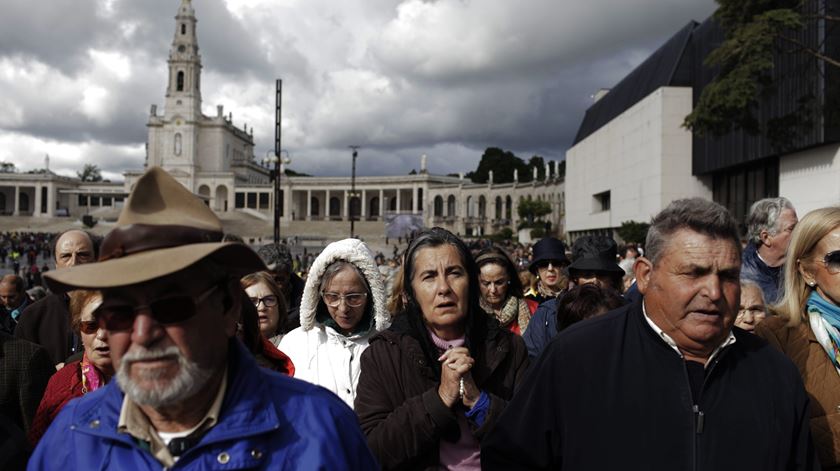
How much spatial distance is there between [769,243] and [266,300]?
374 centimetres

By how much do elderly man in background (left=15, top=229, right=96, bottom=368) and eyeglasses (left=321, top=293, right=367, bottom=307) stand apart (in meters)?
2.66

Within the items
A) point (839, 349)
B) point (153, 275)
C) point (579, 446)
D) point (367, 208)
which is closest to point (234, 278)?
point (153, 275)

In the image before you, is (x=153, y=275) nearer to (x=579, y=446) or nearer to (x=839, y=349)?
(x=579, y=446)

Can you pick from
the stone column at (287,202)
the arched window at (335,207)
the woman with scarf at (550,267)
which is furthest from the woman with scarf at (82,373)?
the arched window at (335,207)

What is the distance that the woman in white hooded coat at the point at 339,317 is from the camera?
394cm

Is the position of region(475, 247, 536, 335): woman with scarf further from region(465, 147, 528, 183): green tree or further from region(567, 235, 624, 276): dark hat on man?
region(465, 147, 528, 183): green tree

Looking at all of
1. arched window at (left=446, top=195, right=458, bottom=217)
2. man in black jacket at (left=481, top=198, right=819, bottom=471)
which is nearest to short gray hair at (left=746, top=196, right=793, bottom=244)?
man in black jacket at (left=481, top=198, right=819, bottom=471)

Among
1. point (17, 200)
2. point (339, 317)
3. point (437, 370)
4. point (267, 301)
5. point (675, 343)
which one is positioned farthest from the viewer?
point (17, 200)

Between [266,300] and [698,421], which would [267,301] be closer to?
[266,300]

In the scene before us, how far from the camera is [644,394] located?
239 centimetres

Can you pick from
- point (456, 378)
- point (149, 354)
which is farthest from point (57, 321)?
point (149, 354)

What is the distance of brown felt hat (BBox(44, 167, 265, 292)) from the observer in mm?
1803

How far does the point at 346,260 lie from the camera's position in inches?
162

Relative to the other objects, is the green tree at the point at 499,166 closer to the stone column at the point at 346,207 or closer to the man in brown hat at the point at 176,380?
the stone column at the point at 346,207
